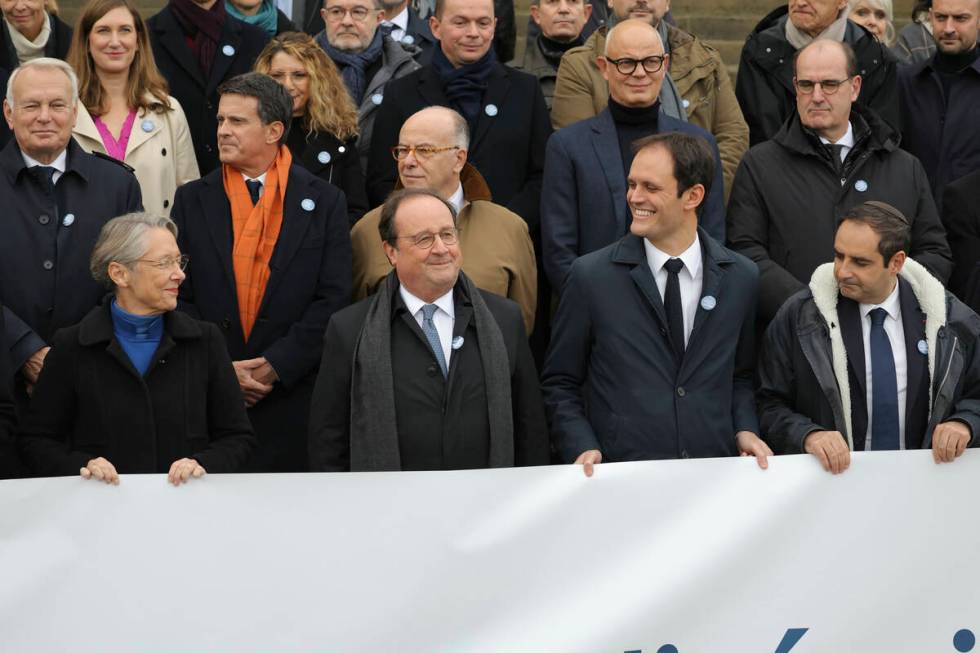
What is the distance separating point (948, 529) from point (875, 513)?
0.83 feet

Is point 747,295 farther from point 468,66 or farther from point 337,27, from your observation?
point 337,27

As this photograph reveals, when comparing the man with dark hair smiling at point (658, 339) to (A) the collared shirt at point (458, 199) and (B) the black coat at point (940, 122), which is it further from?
(B) the black coat at point (940, 122)

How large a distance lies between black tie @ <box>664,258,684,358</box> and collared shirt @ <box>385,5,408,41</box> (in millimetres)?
3135

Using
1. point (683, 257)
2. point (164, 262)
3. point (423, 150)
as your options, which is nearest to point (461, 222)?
point (423, 150)

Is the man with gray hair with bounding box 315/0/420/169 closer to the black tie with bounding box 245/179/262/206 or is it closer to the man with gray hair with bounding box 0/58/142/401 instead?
the black tie with bounding box 245/179/262/206

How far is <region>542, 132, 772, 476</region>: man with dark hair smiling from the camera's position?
20.8 ft

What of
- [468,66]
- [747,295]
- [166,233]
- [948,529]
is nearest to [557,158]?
[468,66]

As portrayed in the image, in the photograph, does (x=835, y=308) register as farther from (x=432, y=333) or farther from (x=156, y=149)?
(x=156, y=149)

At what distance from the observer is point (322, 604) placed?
587cm

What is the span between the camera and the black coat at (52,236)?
6883mm

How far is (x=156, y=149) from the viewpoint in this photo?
780 cm

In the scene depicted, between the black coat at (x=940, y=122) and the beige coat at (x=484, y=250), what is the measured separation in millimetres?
2290

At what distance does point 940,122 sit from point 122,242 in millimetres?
4233

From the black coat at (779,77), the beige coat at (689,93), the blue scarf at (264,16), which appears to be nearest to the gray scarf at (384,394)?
the beige coat at (689,93)
